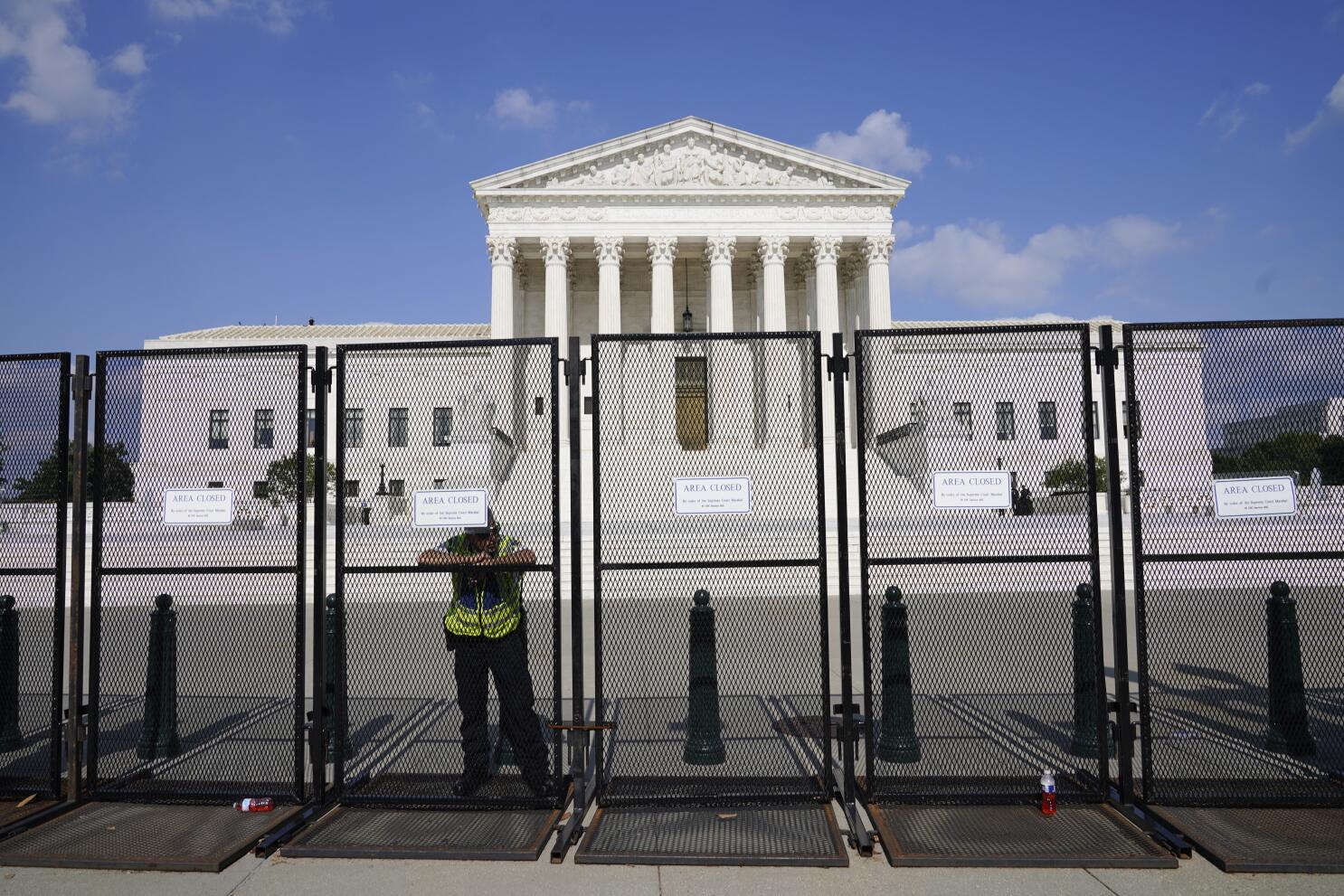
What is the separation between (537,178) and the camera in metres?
43.1

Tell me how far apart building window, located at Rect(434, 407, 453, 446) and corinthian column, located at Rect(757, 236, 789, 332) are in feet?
122

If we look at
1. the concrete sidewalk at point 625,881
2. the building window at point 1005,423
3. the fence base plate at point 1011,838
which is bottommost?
the concrete sidewalk at point 625,881

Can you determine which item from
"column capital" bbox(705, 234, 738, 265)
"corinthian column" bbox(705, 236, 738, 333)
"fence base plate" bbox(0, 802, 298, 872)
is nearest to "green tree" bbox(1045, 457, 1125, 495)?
"fence base plate" bbox(0, 802, 298, 872)

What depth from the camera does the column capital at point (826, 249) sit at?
4294cm

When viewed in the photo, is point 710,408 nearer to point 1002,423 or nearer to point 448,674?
point 1002,423

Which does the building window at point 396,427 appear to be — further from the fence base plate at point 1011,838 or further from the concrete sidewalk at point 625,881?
the fence base plate at point 1011,838

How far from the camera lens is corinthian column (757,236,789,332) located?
42.8 metres

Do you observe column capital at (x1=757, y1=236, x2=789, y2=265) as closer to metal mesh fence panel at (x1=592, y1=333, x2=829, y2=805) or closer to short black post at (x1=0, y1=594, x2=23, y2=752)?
metal mesh fence panel at (x1=592, y1=333, x2=829, y2=805)

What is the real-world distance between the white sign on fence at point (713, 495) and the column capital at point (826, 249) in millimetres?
39204

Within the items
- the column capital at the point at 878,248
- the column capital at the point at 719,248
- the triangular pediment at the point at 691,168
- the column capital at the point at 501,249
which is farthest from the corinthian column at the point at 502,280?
the column capital at the point at 878,248

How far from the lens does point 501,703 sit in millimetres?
5844

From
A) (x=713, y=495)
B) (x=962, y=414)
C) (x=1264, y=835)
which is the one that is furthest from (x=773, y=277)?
(x=1264, y=835)

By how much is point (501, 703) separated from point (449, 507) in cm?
144

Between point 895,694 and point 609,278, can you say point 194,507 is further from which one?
point 609,278
